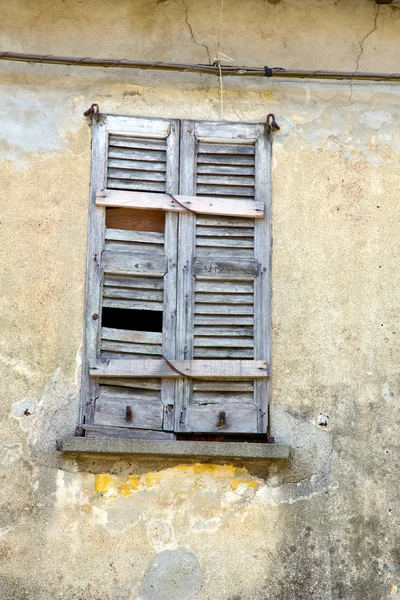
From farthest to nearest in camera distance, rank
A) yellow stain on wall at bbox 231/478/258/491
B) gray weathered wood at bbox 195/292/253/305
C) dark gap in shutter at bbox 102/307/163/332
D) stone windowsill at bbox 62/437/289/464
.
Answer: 1. dark gap in shutter at bbox 102/307/163/332
2. gray weathered wood at bbox 195/292/253/305
3. yellow stain on wall at bbox 231/478/258/491
4. stone windowsill at bbox 62/437/289/464

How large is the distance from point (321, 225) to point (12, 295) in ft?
6.24

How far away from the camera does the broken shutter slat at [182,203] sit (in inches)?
235

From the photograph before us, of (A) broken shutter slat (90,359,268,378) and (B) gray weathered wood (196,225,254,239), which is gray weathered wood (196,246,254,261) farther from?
(A) broken shutter slat (90,359,268,378)

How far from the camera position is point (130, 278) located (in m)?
5.91

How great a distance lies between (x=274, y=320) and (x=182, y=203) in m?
0.90

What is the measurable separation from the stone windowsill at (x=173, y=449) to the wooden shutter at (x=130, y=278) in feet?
0.59

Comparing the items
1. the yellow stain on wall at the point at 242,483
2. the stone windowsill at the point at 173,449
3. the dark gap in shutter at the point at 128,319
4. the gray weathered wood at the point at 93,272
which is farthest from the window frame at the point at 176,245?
the dark gap in shutter at the point at 128,319

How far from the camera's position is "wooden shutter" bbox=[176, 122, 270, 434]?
226 inches

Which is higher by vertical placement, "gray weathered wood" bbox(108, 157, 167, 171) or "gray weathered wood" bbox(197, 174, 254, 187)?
"gray weathered wood" bbox(108, 157, 167, 171)

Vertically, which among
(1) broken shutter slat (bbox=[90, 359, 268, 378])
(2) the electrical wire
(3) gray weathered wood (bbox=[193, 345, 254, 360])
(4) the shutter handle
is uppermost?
(2) the electrical wire

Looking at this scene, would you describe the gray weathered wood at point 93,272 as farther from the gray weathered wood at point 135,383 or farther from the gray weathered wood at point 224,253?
the gray weathered wood at point 224,253

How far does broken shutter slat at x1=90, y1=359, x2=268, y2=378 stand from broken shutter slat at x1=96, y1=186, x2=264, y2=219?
0.92 meters

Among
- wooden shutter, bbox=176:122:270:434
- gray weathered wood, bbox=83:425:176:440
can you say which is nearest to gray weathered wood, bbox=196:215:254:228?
wooden shutter, bbox=176:122:270:434

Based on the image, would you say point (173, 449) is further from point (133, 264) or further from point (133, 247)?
point (133, 247)
